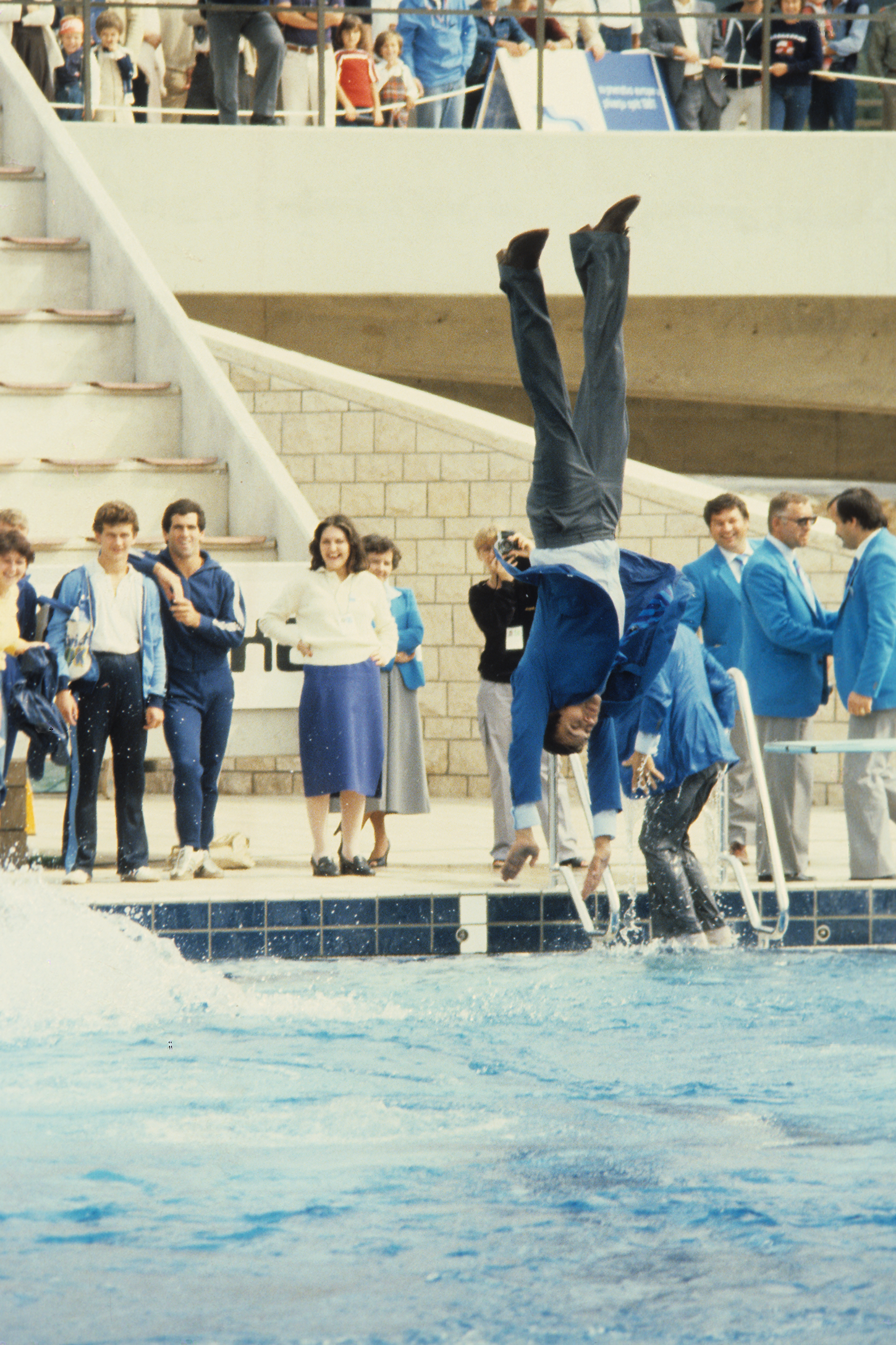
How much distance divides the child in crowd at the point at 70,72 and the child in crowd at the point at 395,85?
223 centimetres

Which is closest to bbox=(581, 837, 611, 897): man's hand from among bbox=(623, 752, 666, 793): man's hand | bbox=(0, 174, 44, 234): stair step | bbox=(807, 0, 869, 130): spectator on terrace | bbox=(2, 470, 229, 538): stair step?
bbox=(623, 752, 666, 793): man's hand

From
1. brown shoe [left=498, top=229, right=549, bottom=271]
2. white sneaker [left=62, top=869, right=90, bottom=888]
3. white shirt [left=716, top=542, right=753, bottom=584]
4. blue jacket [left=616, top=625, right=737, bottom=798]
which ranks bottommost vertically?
white sneaker [left=62, top=869, right=90, bottom=888]

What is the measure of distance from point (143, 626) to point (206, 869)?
3.59 ft

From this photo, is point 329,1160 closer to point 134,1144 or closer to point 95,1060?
point 134,1144

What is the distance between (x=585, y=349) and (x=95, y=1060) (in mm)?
2917

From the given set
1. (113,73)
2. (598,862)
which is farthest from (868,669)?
(113,73)

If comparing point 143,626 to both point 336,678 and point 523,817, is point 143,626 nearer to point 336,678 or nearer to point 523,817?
point 336,678

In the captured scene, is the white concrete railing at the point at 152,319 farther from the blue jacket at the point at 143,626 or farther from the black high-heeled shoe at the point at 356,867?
the black high-heeled shoe at the point at 356,867

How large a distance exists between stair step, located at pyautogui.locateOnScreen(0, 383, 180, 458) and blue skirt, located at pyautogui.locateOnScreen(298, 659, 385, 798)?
3.02m

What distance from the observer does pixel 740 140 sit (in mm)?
12844

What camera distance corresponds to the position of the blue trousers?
7328mm

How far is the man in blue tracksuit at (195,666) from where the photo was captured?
7.33 m

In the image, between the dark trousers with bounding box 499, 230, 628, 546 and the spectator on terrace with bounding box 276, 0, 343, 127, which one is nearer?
the dark trousers with bounding box 499, 230, 628, 546

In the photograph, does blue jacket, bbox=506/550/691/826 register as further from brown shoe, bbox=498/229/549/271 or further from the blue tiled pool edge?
the blue tiled pool edge
